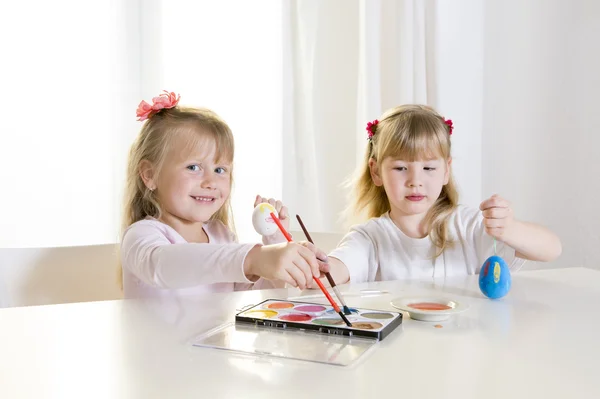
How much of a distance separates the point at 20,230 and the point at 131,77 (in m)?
0.79

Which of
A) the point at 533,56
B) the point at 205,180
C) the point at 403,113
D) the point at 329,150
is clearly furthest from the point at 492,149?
the point at 205,180

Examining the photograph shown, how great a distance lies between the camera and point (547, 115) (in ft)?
7.91

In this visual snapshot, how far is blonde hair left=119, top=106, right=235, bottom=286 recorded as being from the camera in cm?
155

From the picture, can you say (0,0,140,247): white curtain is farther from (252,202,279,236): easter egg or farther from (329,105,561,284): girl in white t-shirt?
(252,202,279,236): easter egg

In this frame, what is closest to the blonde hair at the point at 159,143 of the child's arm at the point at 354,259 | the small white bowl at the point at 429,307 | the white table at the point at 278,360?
the child's arm at the point at 354,259

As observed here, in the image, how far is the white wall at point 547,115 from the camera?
2324 millimetres

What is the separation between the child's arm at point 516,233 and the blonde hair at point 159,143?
24.4 inches

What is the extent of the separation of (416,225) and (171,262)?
0.65m

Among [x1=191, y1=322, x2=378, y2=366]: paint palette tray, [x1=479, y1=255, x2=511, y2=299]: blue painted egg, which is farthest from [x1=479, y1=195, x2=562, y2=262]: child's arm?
[x1=191, y1=322, x2=378, y2=366]: paint palette tray

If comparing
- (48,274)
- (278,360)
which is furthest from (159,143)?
(278,360)

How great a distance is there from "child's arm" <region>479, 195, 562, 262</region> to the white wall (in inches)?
39.3

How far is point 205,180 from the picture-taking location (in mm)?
1516

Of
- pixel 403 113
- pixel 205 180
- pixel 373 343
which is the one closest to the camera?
pixel 373 343

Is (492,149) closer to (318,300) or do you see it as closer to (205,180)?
(205,180)
